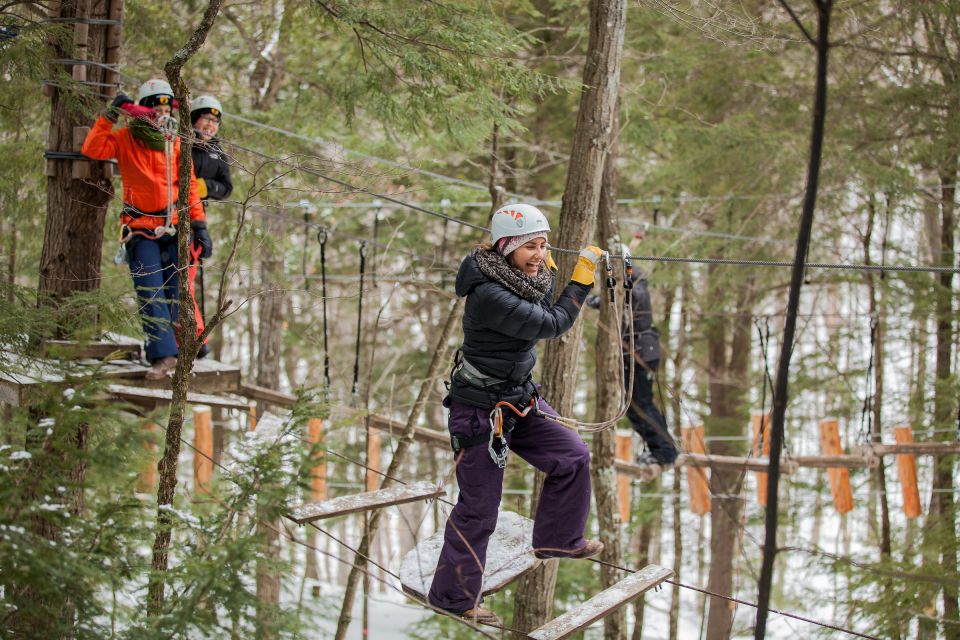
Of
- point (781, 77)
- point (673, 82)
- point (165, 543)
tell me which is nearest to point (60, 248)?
point (165, 543)

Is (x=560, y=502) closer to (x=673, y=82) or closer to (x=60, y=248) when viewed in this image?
(x=60, y=248)

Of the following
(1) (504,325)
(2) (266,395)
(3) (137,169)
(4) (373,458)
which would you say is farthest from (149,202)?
(4) (373,458)

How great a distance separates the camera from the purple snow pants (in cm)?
389

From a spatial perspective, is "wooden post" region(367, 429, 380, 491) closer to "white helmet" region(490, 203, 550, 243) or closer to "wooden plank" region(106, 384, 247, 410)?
"wooden plank" region(106, 384, 247, 410)

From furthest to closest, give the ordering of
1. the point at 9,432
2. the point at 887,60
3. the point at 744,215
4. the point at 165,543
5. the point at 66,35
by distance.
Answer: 1. the point at 744,215
2. the point at 887,60
3. the point at 66,35
4. the point at 165,543
5. the point at 9,432

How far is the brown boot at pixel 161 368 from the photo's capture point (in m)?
5.28

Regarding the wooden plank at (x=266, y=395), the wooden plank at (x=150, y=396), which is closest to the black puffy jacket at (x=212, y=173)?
the wooden plank at (x=150, y=396)

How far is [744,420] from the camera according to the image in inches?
442

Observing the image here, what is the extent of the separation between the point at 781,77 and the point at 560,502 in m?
6.44

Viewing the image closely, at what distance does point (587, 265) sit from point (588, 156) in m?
1.50

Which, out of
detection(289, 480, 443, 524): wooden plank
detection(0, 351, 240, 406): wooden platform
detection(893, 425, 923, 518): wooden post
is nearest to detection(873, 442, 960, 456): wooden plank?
detection(893, 425, 923, 518): wooden post

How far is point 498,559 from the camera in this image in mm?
4250

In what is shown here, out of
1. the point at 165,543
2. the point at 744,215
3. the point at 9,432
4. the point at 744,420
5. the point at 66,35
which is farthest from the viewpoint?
the point at 744,420

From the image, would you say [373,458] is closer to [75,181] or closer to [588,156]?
[75,181]
